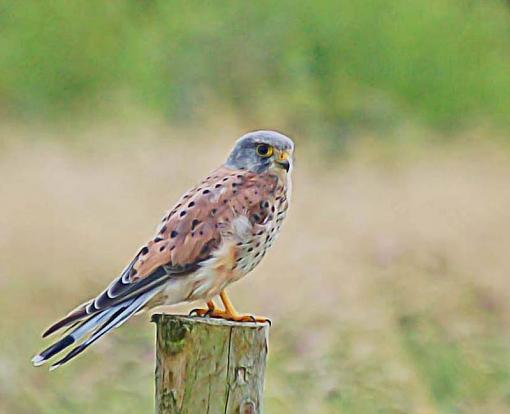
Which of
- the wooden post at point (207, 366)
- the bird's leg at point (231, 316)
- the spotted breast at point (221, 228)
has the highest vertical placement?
the spotted breast at point (221, 228)

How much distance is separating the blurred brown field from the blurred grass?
0.77 m

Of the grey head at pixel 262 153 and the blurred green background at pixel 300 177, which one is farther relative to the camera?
the blurred green background at pixel 300 177

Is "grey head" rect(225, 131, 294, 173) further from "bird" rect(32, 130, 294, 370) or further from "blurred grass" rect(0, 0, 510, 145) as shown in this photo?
"blurred grass" rect(0, 0, 510, 145)

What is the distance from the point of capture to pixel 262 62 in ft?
32.4

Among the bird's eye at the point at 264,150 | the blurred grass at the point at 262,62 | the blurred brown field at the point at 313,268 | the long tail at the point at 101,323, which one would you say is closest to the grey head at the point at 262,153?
the bird's eye at the point at 264,150

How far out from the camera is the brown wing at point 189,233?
10.4 ft

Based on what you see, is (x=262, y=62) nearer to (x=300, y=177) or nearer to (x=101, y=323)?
(x=300, y=177)

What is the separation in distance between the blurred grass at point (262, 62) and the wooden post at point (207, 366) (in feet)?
21.2

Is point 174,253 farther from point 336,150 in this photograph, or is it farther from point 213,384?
point 336,150

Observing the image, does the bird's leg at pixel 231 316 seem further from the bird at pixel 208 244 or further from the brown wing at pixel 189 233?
the brown wing at pixel 189 233

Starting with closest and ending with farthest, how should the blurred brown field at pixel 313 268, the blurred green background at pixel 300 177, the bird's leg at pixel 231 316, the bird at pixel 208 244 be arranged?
the bird at pixel 208 244, the bird's leg at pixel 231 316, the blurred brown field at pixel 313 268, the blurred green background at pixel 300 177

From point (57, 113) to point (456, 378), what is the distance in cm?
495

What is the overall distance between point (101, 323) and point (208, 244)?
1.25 feet

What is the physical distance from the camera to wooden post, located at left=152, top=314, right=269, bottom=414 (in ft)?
9.59
